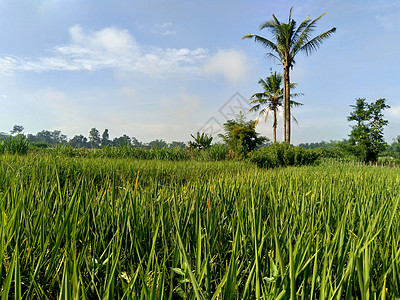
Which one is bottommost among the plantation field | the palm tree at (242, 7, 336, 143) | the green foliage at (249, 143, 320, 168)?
the plantation field

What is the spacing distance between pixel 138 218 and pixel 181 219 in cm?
23

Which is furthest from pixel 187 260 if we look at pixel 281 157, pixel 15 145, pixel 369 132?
pixel 369 132

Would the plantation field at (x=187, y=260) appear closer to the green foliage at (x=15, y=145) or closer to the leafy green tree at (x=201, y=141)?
the green foliage at (x=15, y=145)

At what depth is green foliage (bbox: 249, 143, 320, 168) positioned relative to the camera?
11.0 m

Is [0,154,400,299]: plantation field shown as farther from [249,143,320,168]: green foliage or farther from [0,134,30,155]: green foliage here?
[249,143,320,168]: green foliage

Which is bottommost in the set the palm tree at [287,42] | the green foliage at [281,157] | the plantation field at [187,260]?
the plantation field at [187,260]

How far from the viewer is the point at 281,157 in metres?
11.2

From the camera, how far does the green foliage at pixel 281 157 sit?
11.0 m

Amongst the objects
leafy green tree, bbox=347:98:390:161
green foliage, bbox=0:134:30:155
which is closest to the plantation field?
green foliage, bbox=0:134:30:155

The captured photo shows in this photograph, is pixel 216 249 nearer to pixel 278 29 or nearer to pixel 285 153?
pixel 285 153

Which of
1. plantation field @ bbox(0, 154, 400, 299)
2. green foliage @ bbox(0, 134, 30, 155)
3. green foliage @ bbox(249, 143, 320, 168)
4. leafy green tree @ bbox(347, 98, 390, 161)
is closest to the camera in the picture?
plantation field @ bbox(0, 154, 400, 299)

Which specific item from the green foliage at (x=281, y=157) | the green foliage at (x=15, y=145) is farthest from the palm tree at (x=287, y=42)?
the green foliage at (x=15, y=145)

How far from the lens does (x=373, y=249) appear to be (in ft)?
3.07

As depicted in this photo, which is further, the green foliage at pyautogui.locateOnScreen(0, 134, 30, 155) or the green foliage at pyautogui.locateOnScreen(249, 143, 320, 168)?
the green foliage at pyautogui.locateOnScreen(249, 143, 320, 168)
